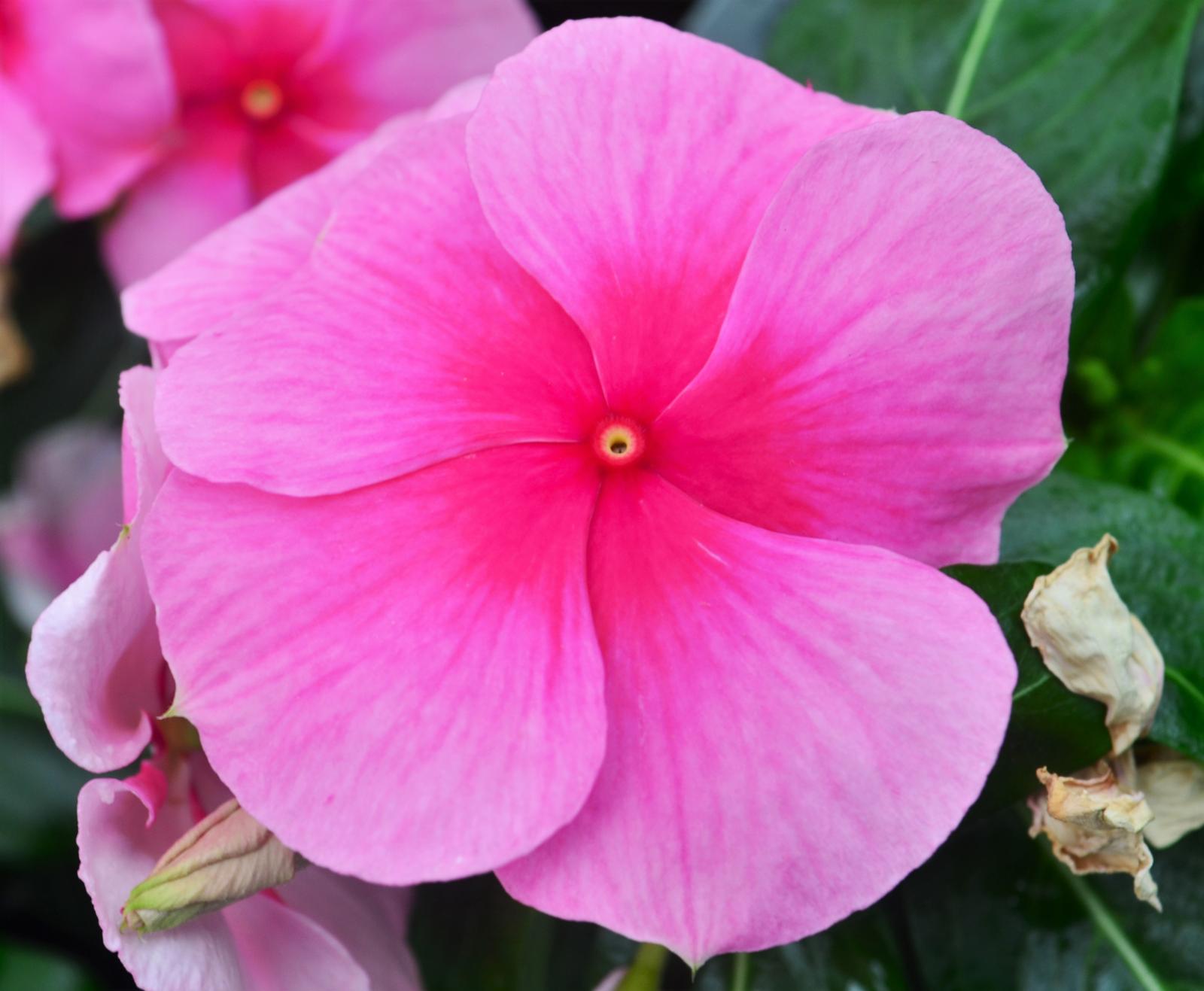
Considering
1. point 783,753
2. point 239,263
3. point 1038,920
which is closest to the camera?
point 783,753

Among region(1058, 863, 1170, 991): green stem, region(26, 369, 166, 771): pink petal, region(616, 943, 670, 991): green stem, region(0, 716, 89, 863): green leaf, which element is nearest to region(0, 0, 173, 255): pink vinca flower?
region(26, 369, 166, 771): pink petal

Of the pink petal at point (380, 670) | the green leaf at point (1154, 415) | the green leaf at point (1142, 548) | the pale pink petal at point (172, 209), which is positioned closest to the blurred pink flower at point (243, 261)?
the pink petal at point (380, 670)

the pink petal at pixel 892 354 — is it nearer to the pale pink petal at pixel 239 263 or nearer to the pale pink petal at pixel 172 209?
the pale pink petal at pixel 239 263

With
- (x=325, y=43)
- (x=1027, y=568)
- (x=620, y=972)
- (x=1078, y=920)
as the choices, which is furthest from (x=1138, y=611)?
(x=325, y=43)

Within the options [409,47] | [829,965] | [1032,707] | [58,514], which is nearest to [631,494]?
[1032,707]

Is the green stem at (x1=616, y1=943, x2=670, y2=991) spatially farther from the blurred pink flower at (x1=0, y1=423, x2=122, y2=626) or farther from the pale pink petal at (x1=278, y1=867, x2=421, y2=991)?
the blurred pink flower at (x1=0, y1=423, x2=122, y2=626)

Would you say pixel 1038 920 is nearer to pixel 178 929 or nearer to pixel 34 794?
pixel 178 929
